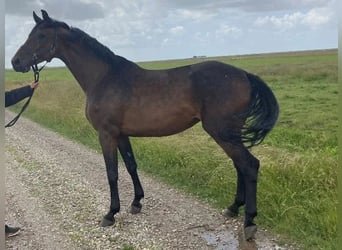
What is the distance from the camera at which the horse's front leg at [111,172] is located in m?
3.96

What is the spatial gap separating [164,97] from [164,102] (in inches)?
1.6

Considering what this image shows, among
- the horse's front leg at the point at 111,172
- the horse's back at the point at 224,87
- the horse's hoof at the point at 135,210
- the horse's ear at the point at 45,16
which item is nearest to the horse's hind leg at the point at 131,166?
the horse's hoof at the point at 135,210

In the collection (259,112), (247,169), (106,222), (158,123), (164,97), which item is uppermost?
(164,97)

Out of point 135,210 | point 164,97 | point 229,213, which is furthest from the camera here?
point 135,210

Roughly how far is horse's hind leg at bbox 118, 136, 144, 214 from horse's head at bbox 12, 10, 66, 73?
3.54 feet

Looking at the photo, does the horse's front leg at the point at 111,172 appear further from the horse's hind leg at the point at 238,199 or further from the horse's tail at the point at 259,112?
the horse's tail at the point at 259,112

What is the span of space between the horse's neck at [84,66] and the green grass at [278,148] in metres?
0.12

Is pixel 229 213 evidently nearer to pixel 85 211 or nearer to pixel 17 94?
pixel 85 211

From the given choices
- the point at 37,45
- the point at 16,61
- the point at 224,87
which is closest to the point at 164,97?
the point at 224,87

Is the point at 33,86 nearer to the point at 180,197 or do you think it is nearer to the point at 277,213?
the point at 180,197

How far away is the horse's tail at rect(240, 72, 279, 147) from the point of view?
3521 mm

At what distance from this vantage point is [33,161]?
14.9 feet

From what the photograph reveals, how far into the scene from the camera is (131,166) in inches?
166

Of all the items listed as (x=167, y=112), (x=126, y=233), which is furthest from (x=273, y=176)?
(x=126, y=233)
